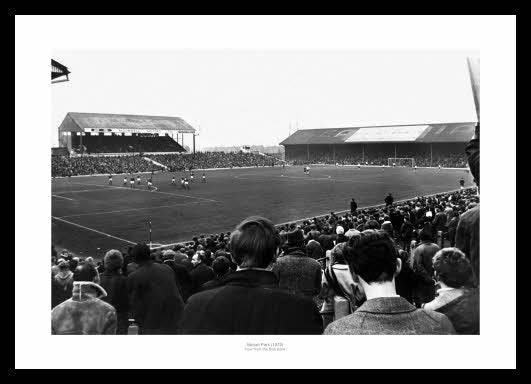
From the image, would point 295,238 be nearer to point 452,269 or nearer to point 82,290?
point 452,269

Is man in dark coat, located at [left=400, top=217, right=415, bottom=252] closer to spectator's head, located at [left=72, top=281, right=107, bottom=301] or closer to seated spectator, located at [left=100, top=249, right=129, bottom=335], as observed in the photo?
seated spectator, located at [left=100, top=249, right=129, bottom=335]

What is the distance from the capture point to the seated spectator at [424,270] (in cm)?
675

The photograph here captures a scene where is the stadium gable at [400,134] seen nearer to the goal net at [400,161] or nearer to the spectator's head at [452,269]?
the goal net at [400,161]

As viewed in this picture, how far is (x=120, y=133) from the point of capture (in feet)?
242

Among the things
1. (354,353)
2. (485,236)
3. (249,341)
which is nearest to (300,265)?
(354,353)

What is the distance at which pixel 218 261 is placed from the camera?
7008 millimetres

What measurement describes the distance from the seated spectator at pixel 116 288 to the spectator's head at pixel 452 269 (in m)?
3.97

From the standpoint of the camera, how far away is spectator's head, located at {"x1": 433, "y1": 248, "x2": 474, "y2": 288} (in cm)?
427

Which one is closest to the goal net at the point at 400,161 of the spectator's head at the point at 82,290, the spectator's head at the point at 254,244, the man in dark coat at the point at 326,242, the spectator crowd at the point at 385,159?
the spectator crowd at the point at 385,159

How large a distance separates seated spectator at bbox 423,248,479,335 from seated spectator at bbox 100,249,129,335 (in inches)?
156

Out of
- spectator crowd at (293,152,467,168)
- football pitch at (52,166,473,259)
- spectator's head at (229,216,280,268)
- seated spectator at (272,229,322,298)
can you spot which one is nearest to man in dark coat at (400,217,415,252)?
seated spectator at (272,229,322,298)

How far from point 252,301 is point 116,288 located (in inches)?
129

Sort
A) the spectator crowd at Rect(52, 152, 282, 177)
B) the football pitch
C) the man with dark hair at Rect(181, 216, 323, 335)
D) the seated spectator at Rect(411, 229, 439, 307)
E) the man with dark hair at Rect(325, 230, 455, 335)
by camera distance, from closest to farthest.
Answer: the man with dark hair at Rect(325, 230, 455, 335)
the man with dark hair at Rect(181, 216, 323, 335)
the seated spectator at Rect(411, 229, 439, 307)
the football pitch
the spectator crowd at Rect(52, 152, 282, 177)

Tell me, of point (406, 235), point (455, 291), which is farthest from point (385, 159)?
point (455, 291)
